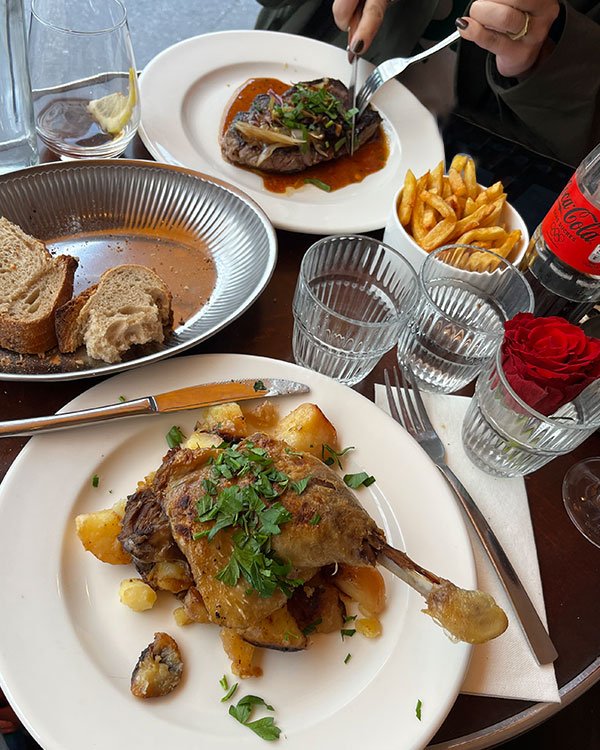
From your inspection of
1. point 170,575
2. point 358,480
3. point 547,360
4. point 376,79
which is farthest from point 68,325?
point 376,79

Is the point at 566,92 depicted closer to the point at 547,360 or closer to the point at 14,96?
the point at 547,360

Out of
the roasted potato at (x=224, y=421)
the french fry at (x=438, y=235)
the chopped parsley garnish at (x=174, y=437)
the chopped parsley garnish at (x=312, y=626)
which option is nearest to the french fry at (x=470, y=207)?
the french fry at (x=438, y=235)

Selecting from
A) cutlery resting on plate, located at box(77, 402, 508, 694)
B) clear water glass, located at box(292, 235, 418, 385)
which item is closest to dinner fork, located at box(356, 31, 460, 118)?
clear water glass, located at box(292, 235, 418, 385)

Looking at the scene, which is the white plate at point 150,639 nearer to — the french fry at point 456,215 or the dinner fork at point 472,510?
the dinner fork at point 472,510

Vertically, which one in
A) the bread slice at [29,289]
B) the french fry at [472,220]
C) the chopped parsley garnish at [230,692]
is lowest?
the chopped parsley garnish at [230,692]

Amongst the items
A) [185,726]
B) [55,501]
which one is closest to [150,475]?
[55,501]

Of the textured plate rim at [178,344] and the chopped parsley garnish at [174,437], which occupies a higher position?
the textured plate rim at [178,344]

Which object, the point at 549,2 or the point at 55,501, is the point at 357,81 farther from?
the point at 55,501
